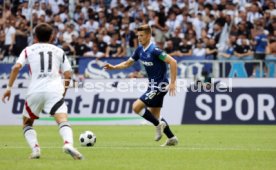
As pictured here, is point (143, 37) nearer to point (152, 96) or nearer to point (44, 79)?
point (152, 96)

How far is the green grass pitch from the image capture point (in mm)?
10703

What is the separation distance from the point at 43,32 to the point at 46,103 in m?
1.13

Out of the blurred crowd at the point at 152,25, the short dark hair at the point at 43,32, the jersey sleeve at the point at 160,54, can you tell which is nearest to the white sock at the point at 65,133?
the short dark hair at the point at 43,32

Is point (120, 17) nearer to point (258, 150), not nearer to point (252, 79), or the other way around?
point (252, 79)

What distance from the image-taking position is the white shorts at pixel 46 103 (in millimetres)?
11273

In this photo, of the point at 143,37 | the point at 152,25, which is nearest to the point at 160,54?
the point at 143,37

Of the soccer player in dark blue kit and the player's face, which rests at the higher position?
the player's face

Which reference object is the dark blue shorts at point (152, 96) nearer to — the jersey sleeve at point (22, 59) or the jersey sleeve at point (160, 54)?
the jersey sleeve at point (160, 54)

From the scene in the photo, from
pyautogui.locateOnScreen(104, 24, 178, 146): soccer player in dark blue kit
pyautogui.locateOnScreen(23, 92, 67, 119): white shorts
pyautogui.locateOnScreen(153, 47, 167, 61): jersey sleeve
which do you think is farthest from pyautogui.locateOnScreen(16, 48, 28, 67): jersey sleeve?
pyautogui.locateOnScreen(153, 47, 167, 61): jersey sleeve

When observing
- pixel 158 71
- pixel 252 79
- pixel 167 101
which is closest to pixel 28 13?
pixel 167 101

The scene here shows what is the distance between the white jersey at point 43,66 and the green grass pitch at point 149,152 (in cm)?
117

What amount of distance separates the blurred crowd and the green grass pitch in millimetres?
7674

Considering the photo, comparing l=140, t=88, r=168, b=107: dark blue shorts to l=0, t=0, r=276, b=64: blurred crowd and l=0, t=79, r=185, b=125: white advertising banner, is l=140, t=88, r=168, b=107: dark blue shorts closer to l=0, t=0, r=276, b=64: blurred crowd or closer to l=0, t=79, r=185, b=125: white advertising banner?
l=0, t=79, r=185, b=125: white advertising banner

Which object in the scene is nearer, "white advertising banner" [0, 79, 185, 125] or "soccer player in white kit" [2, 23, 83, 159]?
"soccer player in white kit" [2, 23, 83, 159]
